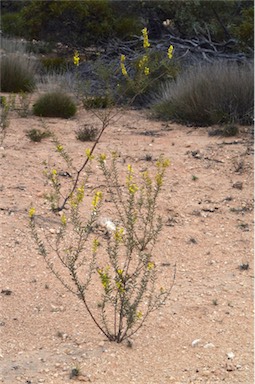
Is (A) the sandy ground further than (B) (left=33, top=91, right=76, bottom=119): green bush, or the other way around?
(B) (left=33, top=91, right=76, bottom=119): green bush

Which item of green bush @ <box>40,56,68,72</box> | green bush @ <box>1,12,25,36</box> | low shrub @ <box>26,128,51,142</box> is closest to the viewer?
low shrub @ <box>26,128,51,142</box>

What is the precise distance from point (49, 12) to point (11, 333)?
12.5 m

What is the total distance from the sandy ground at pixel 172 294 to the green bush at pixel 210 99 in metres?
1.56

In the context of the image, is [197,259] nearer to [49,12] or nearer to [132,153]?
[132,153]

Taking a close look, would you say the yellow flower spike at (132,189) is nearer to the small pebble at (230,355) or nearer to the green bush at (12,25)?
A: the small pebble at (230,355)

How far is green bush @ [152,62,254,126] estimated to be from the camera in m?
8.48

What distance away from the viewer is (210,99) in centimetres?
867

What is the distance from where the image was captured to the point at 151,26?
15445 millimetres

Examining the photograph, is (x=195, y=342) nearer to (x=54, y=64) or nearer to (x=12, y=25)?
(x=54, y=64)

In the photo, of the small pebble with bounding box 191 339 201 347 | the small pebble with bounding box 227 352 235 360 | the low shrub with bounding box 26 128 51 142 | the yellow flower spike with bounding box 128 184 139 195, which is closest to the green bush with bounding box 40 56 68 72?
the low shrub with bounding box 26 128 51 142

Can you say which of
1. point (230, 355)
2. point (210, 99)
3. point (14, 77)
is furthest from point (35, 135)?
point (230, 355)

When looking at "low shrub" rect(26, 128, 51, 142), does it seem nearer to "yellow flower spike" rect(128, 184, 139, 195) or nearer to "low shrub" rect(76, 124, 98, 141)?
"low shrub" rect(76, 124, 98, 141)

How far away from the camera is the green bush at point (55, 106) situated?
8.80 m

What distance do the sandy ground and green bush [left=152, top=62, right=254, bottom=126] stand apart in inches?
61.5
